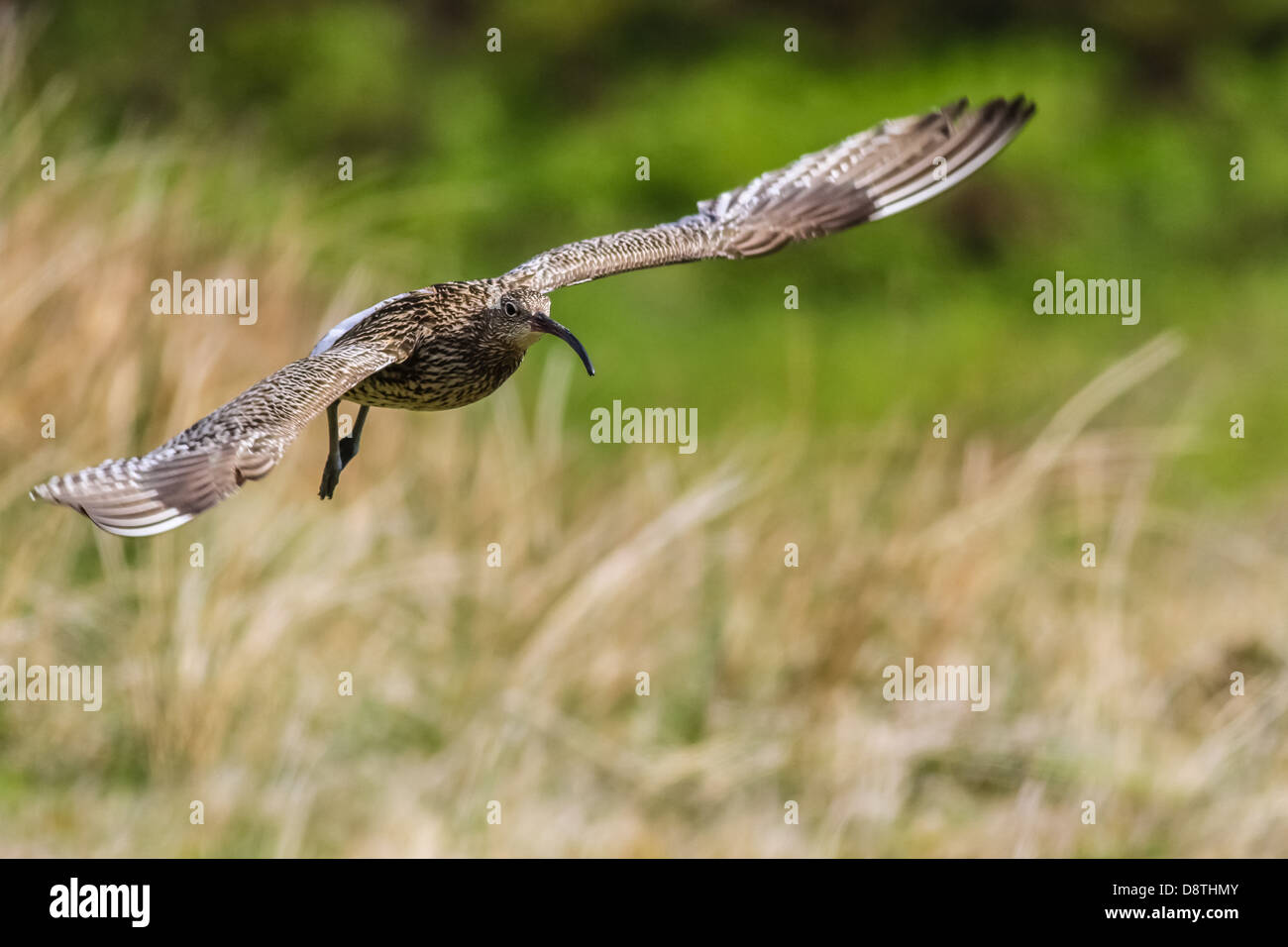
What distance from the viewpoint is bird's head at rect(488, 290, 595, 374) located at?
2.09m

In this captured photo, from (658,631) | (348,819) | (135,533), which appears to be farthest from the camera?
(658,631)

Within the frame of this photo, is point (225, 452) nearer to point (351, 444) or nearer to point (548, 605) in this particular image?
point (351, 444)

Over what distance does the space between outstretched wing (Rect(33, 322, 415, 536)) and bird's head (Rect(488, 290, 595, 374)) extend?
18 centimetres

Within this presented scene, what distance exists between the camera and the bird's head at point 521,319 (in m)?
2.09

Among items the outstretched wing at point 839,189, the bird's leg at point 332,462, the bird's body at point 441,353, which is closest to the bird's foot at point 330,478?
the bird's leg at point 332,462

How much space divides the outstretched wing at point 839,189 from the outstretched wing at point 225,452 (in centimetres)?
79

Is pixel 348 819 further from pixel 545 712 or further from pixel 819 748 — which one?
pixel 819 748

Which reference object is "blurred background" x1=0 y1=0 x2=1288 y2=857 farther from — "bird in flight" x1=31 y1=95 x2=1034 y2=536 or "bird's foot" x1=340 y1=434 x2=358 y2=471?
"bird's foot" x1=340 y1=434 x2=358 y2=471

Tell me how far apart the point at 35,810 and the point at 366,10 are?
1183 cm

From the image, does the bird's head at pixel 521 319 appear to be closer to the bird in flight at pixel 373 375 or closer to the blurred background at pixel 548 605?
the bird in flight at pixel 373 375

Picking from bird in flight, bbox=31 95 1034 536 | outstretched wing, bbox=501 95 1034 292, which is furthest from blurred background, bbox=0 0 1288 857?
bird in flight, bbox=31 95 1034 536

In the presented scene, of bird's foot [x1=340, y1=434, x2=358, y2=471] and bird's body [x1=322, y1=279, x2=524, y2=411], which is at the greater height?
bird's body [x1=322, y1=279, x2=524, y2=411]
